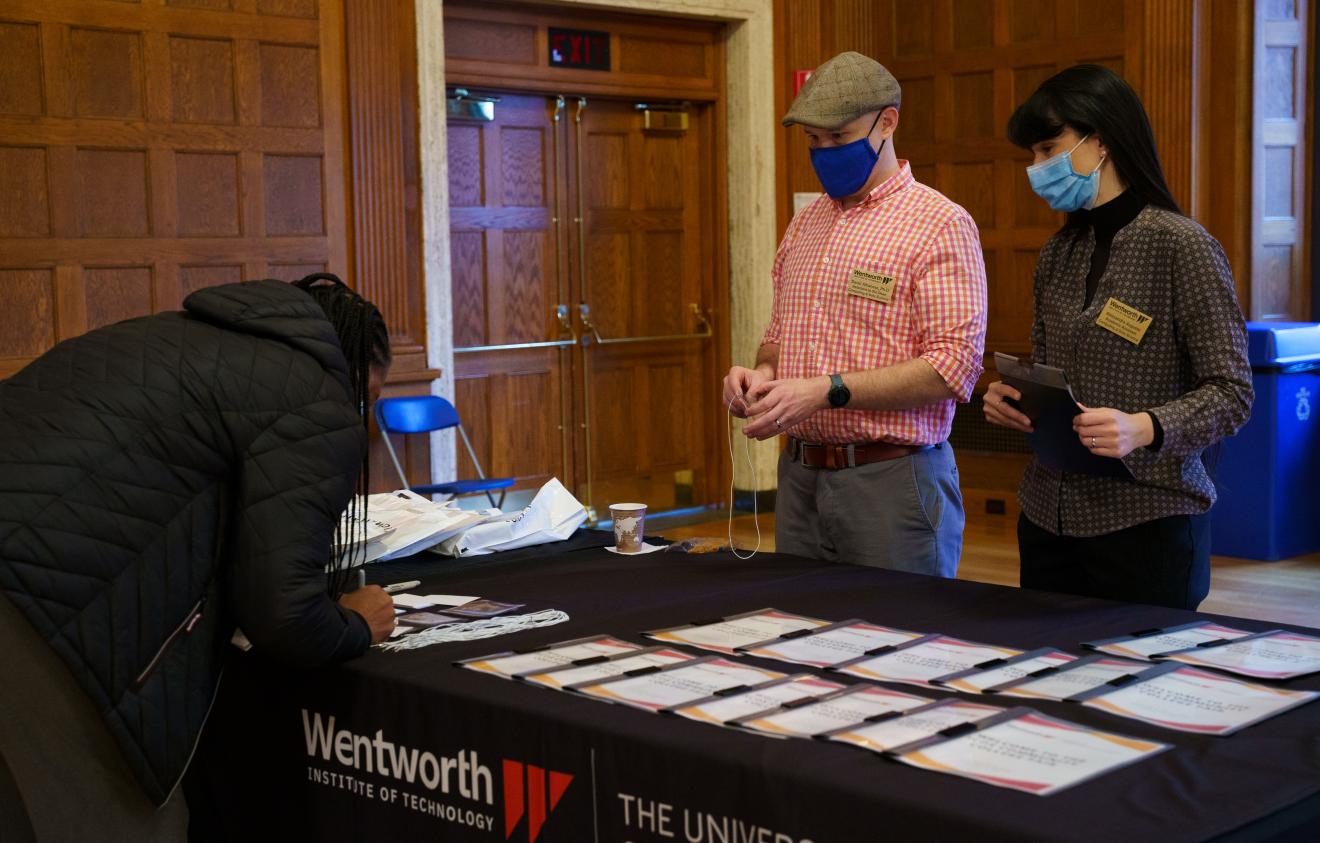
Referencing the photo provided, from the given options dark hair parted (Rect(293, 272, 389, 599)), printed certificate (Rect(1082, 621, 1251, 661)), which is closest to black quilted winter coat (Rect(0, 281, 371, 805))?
dark hair parted (Rect(293, 272, 389, 599))

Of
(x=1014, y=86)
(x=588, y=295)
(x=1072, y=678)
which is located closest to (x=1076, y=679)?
(x=1072, y=678)

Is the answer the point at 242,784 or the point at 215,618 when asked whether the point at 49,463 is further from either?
the point at 242,784

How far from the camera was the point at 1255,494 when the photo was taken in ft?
21.1

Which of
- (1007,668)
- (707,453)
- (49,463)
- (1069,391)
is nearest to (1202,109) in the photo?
(707,453)

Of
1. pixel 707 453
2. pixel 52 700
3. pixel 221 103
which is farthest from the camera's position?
pixel 707 453

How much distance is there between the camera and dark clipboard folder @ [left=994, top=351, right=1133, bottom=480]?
93.0 inches

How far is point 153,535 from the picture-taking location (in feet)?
6.35

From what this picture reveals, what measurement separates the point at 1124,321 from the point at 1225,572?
4.13 metres

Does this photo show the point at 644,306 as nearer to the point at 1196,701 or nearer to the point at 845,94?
the point at 845,94

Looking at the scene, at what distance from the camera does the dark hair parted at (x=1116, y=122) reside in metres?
2.50

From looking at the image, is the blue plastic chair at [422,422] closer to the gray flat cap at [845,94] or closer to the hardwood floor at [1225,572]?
the hardwood floor at [1225,572]

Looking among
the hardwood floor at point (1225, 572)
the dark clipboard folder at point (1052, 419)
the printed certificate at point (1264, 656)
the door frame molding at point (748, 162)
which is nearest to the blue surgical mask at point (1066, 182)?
the dark clipboard folder at point (1052, 419)

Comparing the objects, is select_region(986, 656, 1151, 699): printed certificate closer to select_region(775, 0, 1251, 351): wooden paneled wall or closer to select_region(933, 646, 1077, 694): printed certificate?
select_region(933, 646, 1077, 694): printed certificate

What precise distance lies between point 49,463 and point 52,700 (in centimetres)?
31
